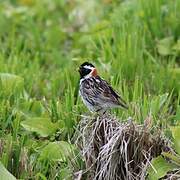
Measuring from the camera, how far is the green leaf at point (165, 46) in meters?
7.57

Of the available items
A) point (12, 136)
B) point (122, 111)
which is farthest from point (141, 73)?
point (12, 136)

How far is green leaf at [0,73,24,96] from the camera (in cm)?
641

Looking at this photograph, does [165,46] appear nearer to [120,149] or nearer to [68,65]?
[68,65]

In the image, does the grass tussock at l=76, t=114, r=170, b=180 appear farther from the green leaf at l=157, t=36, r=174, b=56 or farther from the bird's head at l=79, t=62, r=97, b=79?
the green leaf at l=157, t=36, r=174, b=56

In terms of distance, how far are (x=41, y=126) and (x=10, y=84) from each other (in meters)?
0.71

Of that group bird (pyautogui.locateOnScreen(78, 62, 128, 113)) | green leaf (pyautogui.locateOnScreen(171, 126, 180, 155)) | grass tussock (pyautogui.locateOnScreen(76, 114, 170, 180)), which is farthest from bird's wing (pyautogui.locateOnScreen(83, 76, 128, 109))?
green leaf (pyautogui.locateOnScreen(171, 126, 180, 155))

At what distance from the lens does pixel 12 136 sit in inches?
224

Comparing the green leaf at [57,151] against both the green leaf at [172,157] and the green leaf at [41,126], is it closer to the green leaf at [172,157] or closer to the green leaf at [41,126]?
the green leaf at [41,126]

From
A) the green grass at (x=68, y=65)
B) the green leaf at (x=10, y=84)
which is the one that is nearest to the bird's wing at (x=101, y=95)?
the green grass at (x=68, y=65)

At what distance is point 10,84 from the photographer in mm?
6500

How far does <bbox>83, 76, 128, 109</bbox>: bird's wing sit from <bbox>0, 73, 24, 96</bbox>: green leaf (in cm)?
84

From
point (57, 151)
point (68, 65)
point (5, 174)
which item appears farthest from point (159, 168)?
point (68, 65)

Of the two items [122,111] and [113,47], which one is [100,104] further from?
[113,47]

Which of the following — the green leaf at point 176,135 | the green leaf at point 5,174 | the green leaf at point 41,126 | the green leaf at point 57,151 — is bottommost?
the green leaf at point 5,174
